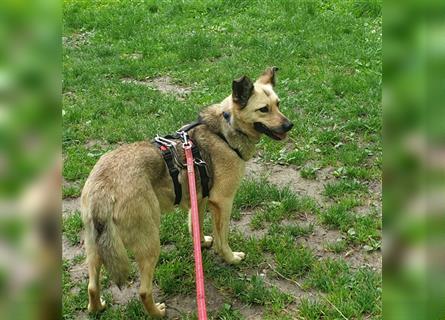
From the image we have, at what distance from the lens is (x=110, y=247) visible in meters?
3.34

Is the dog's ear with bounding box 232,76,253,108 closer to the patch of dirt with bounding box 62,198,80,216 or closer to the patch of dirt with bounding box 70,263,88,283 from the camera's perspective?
the patch of dirt with bounding box 70,263,88,283

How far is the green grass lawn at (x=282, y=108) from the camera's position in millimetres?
4113

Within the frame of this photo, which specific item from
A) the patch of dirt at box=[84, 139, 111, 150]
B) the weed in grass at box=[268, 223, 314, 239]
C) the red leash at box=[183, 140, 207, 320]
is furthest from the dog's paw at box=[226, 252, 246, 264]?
the patch of dirt at box=[84, 139, 111, 150]

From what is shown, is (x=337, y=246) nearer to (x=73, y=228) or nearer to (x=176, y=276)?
(x=176, y=276)

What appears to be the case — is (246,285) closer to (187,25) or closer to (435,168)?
(435,168)

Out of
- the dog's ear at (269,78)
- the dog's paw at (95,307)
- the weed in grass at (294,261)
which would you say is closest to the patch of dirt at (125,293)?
the dog's paw at (95,307)

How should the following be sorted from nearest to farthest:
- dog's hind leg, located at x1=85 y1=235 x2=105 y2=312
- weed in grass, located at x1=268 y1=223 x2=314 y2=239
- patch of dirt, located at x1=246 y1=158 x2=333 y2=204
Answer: dog's hind leg, located at x1=85 y1=235 x2=105 y2=312 → weed in grass, located at x1=268 y1=223 x2=314 y2=239 → patch of dirt, located at x1=246 y1=158 x2=333 y2=204

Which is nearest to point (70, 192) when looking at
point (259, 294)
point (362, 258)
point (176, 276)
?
point (176, 276)

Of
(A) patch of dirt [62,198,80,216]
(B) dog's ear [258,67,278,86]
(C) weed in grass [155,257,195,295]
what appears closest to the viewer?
(C) weed in grass [155,257,195,295]

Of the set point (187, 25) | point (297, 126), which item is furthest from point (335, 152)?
point (187, 25)

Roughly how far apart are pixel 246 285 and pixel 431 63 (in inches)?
142

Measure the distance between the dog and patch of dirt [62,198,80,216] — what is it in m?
1.59

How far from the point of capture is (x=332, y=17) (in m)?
11.0

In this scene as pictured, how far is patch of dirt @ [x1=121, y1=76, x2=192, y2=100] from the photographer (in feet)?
→ 27.5
